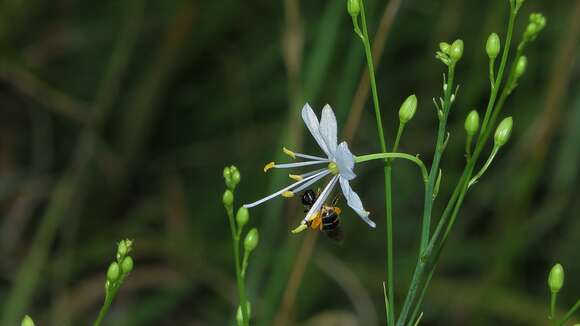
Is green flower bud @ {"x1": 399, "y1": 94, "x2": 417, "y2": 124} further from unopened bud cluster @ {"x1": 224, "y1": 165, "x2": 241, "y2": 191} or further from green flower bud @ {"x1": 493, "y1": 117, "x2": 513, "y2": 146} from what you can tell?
unopened bud cluster @ {"x1": 224, "y1": 165, "x2": 241, "y2": 191}

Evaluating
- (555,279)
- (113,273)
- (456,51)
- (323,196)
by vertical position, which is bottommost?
(113,273)

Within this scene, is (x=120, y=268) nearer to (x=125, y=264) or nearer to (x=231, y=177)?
(x=125, y=264)

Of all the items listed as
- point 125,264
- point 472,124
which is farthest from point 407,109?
point 125,264

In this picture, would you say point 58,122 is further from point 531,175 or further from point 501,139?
point 501,139

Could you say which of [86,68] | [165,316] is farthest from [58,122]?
[165,316]

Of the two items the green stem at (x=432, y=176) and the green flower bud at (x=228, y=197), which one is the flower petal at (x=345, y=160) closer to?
the green stem at (x=432, y=176)

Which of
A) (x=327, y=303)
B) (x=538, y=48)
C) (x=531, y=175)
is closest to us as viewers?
(x=531, y=175)
